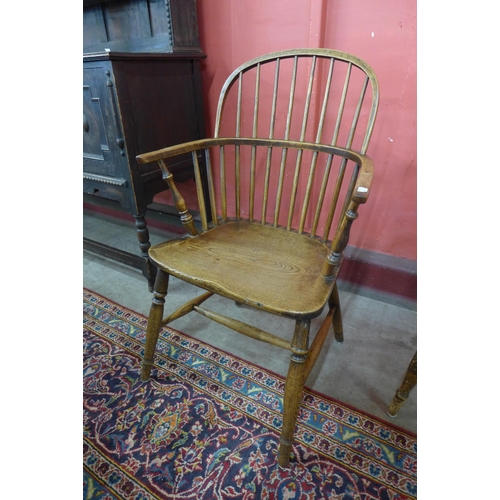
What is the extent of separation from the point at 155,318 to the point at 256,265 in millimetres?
413

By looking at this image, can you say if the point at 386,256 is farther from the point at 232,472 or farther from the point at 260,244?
the point at 232,472

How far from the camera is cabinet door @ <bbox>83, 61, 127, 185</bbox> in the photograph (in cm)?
124

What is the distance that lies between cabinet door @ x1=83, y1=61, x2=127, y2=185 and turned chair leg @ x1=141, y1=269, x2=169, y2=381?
22.2 inches

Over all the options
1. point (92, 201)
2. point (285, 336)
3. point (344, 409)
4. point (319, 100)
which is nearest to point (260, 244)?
point (285, 336)

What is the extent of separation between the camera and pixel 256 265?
3.22 ft

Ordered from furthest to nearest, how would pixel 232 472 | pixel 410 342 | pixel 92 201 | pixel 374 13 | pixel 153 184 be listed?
1. pixel 92 201
2. pixel 153 184
3. pixel 410 342
4. pixel 374 13
5. pixel 232 472

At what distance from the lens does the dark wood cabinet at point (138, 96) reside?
1268mm

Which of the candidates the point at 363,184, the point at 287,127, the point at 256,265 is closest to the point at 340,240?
the point at 363,184

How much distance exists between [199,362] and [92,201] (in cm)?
115

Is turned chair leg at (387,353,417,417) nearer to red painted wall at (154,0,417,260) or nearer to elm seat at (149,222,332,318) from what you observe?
elm seat at (149,222,332,318)

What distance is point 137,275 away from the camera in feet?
6.16

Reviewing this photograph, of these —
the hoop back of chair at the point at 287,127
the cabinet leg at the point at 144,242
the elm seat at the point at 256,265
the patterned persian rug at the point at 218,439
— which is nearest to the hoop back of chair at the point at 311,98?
the hoop back of chair at the point at 287,127

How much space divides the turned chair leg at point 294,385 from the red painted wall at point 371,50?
0.92 metres

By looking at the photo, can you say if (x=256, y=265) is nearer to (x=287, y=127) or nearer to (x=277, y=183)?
(x=287, y=127)
